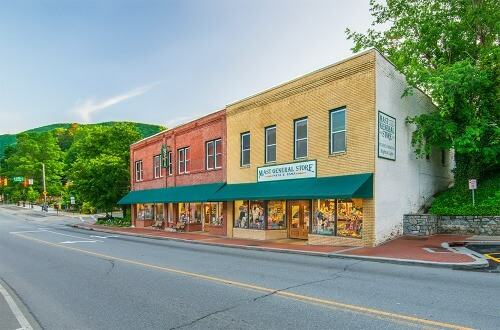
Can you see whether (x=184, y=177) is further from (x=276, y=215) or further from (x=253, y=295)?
(x=253, y=295)

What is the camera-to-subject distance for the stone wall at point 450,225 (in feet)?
53.6

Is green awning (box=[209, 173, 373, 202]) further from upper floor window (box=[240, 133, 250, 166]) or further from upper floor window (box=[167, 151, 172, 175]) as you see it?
upper floor window (box=[167, 151, 172, 175])

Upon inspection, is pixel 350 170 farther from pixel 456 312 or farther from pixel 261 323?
pixel 261 323

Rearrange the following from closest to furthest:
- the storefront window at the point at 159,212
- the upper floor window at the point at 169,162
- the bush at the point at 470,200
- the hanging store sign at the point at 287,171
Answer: the bush at the point at 470,200, the hanging store sign at the point at 287,171, the upper floor window at the point at 169,162, the storefront window at the point at 159,212

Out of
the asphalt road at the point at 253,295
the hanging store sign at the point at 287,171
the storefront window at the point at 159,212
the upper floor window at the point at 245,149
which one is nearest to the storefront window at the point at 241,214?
the hanging store sign at the point at 287,171

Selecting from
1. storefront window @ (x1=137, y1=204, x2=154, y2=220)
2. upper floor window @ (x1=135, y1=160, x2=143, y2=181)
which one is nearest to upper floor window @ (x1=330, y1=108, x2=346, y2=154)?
storefront window @ (x1=137, y1=204, x2=154, y2=220)

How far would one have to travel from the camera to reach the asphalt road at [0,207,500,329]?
19.1ft

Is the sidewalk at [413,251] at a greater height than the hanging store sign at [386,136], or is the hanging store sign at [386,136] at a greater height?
the hanging store sign at [386,136]

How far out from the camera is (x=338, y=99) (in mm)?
16219

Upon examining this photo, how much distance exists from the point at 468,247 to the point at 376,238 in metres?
3.34

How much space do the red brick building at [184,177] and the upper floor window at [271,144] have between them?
410 centimetres

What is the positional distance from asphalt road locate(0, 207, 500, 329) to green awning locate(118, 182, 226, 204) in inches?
426

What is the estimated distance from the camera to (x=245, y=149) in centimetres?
2145

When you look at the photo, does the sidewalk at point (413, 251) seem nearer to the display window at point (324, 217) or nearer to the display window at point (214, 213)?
the display window at point (324, 217)
